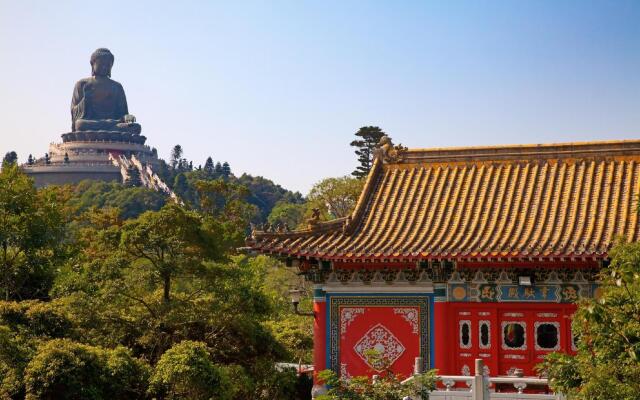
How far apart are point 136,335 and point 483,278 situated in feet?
24.7

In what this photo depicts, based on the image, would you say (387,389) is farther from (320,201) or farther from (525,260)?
(320,201)

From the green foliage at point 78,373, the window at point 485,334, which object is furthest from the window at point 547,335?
the green foliage at point 78,373

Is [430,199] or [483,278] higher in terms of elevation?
[430,199]

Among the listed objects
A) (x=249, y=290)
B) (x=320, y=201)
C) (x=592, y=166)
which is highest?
(x=320, y=201)

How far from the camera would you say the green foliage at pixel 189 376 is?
18656 mm

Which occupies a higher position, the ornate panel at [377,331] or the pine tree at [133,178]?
the pine tree at [133,178]

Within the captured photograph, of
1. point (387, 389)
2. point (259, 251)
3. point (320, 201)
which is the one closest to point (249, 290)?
point (259, 251)

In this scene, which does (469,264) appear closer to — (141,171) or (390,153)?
(390,153)

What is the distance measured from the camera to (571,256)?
19688mm

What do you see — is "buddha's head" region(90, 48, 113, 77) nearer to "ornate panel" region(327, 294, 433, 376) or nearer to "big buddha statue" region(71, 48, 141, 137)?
"big buddha statue" region(71, 48, 141, 137)

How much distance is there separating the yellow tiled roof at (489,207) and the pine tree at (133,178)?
90.2m

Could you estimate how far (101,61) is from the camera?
116m

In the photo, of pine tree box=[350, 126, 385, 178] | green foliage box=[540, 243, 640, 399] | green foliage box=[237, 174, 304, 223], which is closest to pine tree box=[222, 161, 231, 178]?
Result: green foliage box=[237, 174, 304, 223]

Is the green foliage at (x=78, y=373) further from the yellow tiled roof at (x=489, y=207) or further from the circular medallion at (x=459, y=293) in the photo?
the circular medallion at (x=459, y=293)
